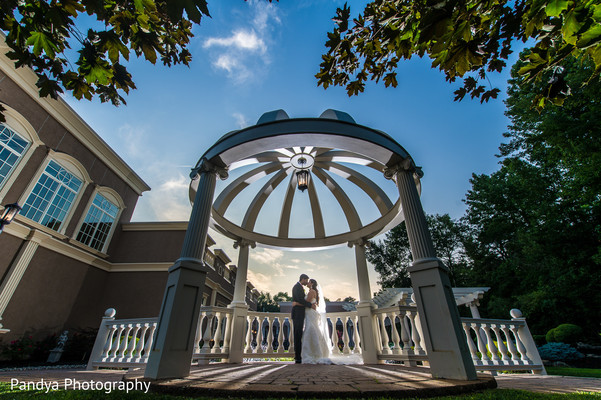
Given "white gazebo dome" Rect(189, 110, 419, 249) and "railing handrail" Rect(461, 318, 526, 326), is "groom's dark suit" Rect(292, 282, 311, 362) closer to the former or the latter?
"white gazebo dome" Rect(189, 110, 419, 249)

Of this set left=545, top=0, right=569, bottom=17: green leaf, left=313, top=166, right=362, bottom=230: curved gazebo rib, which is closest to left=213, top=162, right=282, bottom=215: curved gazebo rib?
left=313, top=166, right=362, bottom=230: curved gazebo rib

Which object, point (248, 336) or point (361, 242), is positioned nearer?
point (248, 336)

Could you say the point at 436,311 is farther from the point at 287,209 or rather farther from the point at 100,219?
the point at 100,219

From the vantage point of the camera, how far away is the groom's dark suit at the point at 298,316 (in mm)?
5347

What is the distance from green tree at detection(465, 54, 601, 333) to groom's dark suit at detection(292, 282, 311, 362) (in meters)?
8.34

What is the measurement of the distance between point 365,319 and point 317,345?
1.31m

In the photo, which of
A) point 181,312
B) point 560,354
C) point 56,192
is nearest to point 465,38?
point 181,312

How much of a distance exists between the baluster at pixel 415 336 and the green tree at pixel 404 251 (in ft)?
63.0

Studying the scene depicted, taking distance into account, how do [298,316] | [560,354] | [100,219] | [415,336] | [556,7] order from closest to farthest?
[556,7]
[415,336]
[298,316]
[560,354]
[100,219]

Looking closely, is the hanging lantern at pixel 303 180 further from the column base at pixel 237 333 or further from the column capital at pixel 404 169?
the column base at pixel 237 333

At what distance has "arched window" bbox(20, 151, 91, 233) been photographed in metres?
8.62

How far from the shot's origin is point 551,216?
42.9ft

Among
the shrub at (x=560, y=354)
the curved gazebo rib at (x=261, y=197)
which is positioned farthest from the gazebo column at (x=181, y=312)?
the shrub at (x=560, y=354)

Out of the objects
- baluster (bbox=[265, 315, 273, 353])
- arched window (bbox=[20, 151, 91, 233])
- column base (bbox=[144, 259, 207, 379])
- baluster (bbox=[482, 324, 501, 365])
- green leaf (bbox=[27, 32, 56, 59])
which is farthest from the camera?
arched window (bbox=[20, 151, 91, 233])
